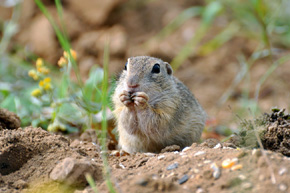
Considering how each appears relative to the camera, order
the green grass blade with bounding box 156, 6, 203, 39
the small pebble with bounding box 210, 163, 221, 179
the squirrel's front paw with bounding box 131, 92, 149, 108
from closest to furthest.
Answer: the small pebble with bounding box 210, 163, 221, 179 → the squirrel's front paw with bounding box 131, 92, 149, 108 → the green grass blade with bounding box 156, 6, 203, 39

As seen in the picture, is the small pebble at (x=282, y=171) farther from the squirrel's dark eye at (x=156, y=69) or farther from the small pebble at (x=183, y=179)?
the squirrel's dark eye at (x=156, y=69)

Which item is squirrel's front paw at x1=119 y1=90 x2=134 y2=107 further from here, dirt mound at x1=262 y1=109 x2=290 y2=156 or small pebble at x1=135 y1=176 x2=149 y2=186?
small pebble at x1=135 y1=176 x2=149 y2=186

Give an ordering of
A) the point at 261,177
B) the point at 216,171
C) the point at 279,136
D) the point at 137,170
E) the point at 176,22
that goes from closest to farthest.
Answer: the point at 261,177
the point at 216,171
the point at 137,170
the point at 279,136
the point at 176,22

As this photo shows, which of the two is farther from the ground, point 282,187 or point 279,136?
point 279,136

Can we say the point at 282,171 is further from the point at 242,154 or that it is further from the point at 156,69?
Result: the point at 156,69

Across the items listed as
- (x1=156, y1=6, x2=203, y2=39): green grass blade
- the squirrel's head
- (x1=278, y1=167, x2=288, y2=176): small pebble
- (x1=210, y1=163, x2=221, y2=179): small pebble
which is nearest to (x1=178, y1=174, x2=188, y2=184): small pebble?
(x1=210, y1=163, x2=221, y2=179): small pebble

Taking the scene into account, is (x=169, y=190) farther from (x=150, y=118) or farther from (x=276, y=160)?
(x=150, y=118)

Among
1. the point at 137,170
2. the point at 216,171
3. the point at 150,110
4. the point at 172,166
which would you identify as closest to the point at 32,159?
the point at 137,170

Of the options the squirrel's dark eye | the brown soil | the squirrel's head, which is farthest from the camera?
the squirrel's dark eye
